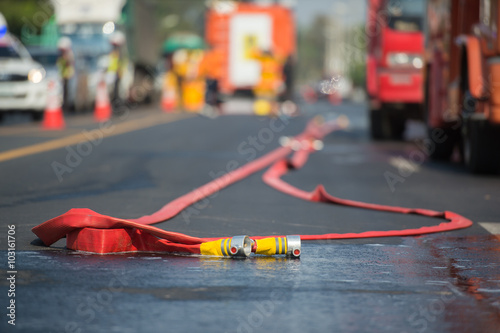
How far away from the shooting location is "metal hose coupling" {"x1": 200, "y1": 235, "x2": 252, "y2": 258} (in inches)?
244

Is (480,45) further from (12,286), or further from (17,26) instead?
(17,26)

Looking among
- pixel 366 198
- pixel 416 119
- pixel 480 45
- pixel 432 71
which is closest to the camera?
pixel 366 198

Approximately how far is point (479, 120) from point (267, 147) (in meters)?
6.87

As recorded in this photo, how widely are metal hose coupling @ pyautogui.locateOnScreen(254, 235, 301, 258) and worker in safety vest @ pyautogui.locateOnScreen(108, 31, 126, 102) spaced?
93.7 ft

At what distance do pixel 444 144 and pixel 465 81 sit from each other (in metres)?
2.91

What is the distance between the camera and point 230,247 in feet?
20.4

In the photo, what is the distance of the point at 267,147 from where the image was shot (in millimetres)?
18422

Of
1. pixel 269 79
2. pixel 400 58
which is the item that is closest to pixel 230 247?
pixel 400 58

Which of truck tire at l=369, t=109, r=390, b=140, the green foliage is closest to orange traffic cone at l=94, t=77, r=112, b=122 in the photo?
truck tire at l=369, t=109, r=390, b=140

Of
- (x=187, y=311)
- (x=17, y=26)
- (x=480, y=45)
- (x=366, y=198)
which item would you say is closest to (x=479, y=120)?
(x=480, y=45)

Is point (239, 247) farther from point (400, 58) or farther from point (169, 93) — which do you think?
point (169, 93)

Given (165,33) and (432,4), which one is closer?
(432,4)

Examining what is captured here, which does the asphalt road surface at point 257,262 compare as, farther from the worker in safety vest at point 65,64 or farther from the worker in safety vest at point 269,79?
the worker in safety vest at point 269,79

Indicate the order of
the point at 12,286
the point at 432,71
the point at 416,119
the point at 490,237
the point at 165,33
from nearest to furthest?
the point at 12,286, the point at 490,237, the point at 432,71, the point at 416,119, the point at 165,33
